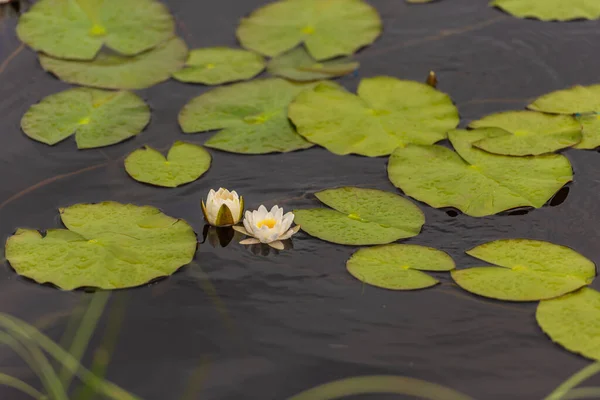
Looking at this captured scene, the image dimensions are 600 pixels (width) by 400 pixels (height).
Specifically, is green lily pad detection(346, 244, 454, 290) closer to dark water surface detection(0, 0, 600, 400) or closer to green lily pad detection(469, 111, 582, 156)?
dark water surface detection(0, 0, 600, 400)

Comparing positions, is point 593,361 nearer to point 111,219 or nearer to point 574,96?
point 574,96

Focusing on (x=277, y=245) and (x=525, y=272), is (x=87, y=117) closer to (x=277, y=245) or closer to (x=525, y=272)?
(x=277, y=245)

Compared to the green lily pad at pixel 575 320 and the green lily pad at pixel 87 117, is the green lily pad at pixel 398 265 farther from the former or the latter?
the green lily pad at pixel 87 117

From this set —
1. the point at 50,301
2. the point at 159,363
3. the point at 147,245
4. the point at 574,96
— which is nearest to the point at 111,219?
the point at 147,245

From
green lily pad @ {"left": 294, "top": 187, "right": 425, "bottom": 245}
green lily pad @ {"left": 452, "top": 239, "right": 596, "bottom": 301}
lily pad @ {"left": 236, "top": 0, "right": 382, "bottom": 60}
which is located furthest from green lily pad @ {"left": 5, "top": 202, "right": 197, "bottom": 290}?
lily pad @ {"left": 236, "top": 0, "right": 382, "bottom": 60}

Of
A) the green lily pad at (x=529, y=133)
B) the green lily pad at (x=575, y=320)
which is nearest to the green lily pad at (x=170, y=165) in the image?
the green lily pad at (x=529, y=133)

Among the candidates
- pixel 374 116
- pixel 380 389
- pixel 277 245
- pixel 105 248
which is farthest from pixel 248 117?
pixel 380 389
